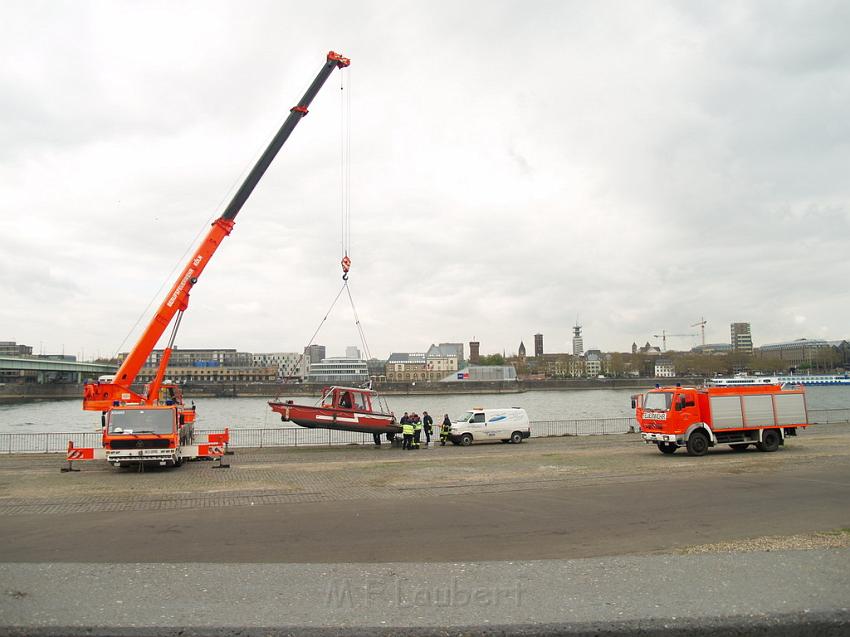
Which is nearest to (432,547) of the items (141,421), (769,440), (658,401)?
(141,421)

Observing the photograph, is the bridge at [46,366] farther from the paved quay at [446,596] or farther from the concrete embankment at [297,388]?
the paved quay at [446,596]

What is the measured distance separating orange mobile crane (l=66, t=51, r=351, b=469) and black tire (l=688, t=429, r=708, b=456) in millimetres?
17377

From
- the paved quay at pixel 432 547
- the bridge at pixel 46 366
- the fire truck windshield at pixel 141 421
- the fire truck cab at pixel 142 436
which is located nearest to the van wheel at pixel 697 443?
the paved quay at pixel 432 547

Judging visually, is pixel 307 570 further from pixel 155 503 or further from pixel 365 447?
pixel 365 447

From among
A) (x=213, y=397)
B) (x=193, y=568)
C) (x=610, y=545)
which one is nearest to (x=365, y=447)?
(x=610, y=545)

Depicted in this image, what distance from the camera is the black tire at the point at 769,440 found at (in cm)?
2602

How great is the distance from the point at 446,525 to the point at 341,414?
19885mm

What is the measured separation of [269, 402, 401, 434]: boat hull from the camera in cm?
2970

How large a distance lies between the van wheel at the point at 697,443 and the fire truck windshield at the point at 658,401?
1.43 m

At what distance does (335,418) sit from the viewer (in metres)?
30.5

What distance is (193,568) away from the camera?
5977 millimetres

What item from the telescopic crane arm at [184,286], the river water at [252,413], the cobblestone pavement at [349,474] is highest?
the telescopic crane arm at [184,286]

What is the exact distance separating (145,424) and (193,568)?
1730 centimetres

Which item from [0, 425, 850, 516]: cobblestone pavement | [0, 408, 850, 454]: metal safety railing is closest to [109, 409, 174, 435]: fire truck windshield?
[0, 425, 850, 516]: cobblestone pavement
